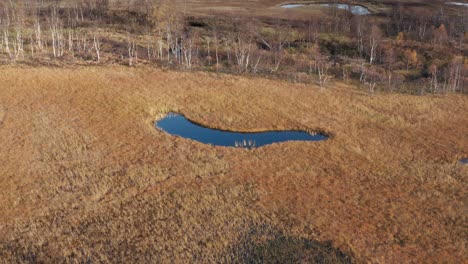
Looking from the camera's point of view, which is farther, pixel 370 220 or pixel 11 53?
pixel 11 53

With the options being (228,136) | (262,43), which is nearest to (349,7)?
(262,43)

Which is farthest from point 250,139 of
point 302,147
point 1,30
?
point 1,30

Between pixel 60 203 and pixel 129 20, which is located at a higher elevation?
pixel 129 20

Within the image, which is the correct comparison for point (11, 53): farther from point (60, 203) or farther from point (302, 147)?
point (302, 147)

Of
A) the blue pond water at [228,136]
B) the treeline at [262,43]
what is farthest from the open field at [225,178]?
the treeline at [262,43]

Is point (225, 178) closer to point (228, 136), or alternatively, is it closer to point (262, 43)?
point (228, 136)

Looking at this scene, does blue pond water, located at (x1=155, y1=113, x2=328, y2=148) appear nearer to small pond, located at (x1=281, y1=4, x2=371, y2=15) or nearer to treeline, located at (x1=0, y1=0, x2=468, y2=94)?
treeline, located at (x1=0, y1=0, x2=468, y2=94)

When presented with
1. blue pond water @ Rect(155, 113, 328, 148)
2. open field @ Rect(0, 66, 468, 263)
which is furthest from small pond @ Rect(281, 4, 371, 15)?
blue pond water @ Rect(155, 113, 328, 148)
